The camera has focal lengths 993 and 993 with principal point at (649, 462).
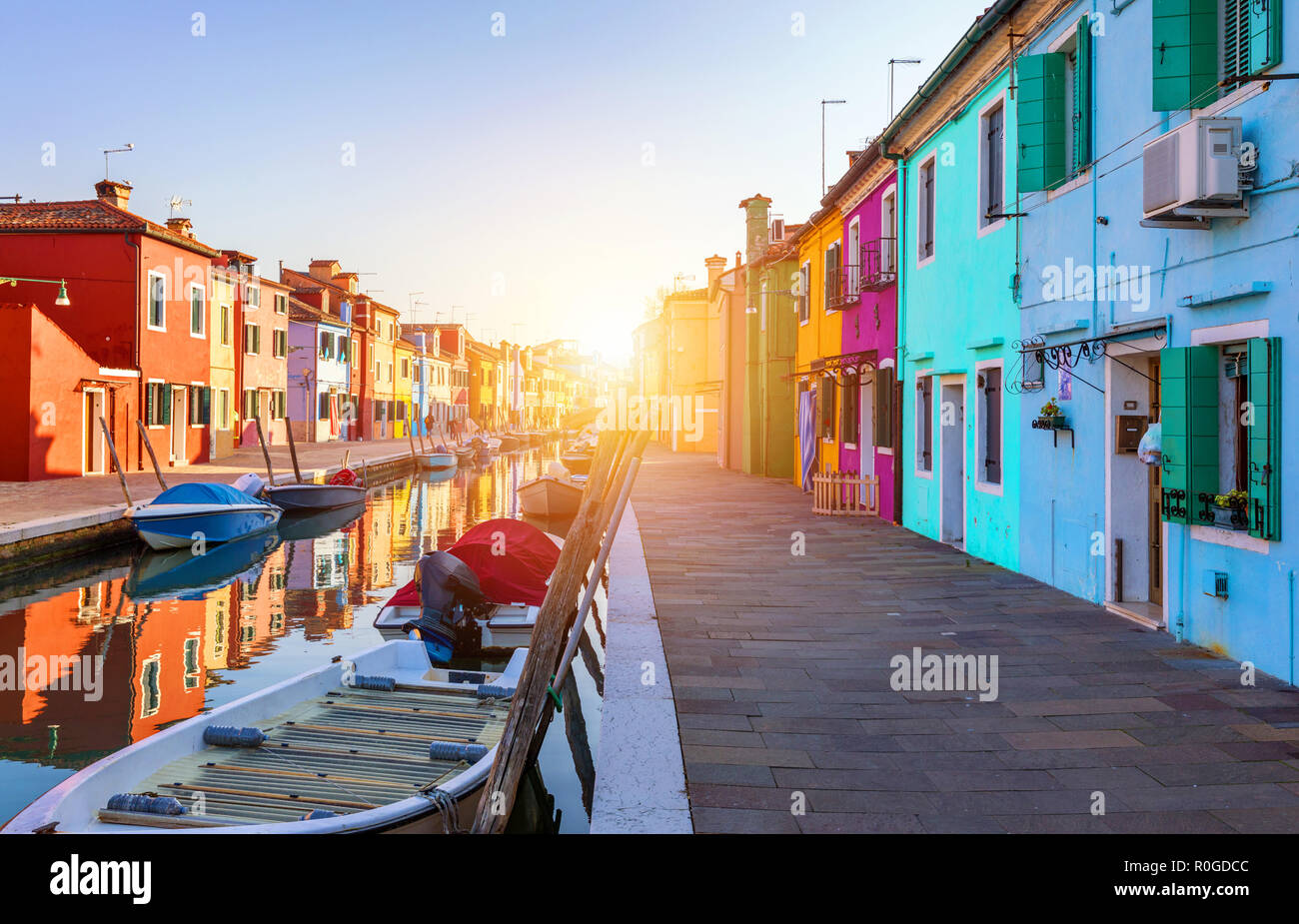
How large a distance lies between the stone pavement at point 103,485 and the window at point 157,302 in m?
4.19

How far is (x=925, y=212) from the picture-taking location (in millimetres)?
14820

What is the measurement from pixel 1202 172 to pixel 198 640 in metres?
11.3

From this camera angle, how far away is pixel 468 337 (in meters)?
84.7

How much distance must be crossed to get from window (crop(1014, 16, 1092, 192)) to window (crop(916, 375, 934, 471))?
531 centimetres

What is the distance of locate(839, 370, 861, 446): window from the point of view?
1875cm

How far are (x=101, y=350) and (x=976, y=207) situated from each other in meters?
24.9

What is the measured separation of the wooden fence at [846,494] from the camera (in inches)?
688

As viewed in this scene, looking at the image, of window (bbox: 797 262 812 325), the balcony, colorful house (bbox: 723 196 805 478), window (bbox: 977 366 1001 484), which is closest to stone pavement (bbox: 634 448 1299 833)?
window (bbox: 977 366 1001 484)

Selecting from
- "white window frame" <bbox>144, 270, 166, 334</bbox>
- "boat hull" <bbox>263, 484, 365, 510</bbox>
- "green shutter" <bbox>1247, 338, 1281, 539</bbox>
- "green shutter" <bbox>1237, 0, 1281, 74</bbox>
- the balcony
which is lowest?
"boat hull" <bbox>263, 484, 365, 510</bbox>

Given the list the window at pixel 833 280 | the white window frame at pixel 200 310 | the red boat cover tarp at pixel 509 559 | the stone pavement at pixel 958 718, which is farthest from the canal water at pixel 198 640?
the white window frame at pixel 200 310

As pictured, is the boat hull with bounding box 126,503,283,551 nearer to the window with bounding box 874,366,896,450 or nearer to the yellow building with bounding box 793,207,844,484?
the yellow building with bounding box 793,207,844,484
